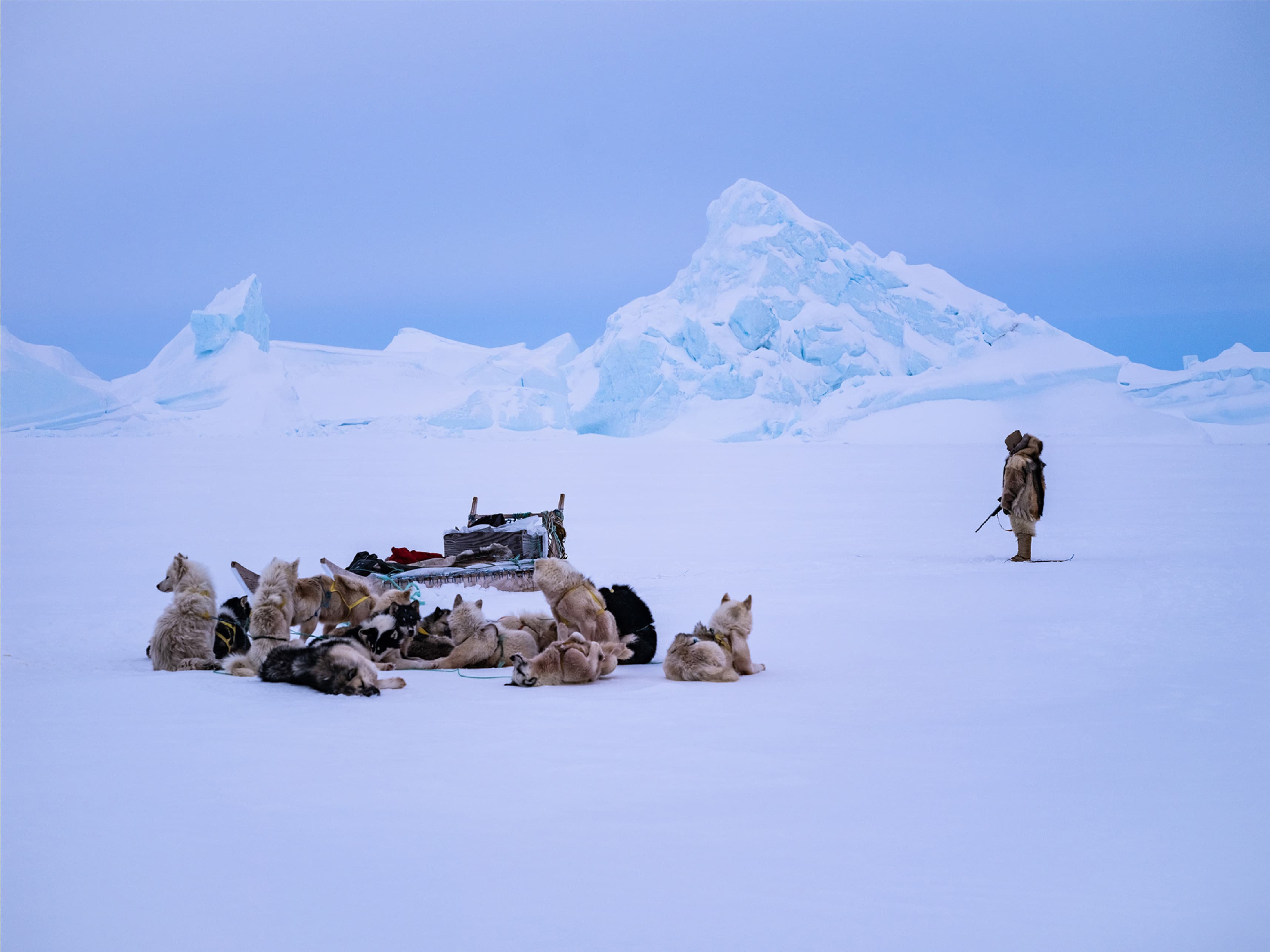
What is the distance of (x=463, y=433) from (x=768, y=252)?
684 inches

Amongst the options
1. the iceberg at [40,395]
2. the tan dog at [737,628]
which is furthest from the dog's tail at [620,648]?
the iceberg at [40,395]

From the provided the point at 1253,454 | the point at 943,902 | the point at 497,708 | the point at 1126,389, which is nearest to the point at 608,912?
the point at 943,902

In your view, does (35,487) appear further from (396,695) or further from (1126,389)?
(1126,389)

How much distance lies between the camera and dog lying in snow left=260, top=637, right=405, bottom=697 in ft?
15.0

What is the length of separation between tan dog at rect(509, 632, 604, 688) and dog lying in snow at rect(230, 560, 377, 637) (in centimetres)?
130

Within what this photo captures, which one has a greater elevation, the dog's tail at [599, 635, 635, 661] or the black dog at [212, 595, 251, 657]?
the black dog at [212, 595, 251, 657]

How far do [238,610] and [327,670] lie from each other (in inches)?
46.9

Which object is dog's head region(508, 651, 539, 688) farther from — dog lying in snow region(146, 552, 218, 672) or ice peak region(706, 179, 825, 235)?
ice peak region(706, 179, 825, 235)

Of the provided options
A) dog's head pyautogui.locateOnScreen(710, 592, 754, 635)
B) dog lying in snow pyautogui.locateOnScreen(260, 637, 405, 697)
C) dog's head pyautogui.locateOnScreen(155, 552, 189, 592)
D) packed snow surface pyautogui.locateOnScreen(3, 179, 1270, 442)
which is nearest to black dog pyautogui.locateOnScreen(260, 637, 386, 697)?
dog lying in snow pyautogui.locateOnScreen(260, 637, 405, 697)

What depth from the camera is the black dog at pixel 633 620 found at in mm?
5656

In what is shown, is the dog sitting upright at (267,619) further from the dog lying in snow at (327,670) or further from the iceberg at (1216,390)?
the iceberg at (1216,390)

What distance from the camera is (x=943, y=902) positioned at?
8.22 ft

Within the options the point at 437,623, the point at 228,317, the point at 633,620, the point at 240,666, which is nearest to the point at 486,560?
the point at 437,623

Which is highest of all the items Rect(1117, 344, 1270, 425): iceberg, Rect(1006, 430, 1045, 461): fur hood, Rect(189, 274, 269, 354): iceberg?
Rect(189, 274, 269, 354): iceberg
